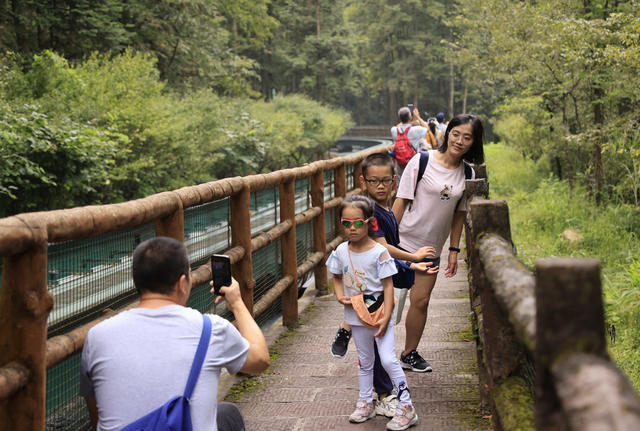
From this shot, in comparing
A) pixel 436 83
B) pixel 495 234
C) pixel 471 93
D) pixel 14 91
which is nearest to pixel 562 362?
pixel 495 234

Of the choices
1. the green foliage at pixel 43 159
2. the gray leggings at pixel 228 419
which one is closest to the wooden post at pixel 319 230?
the green foliage at pixel 43 159

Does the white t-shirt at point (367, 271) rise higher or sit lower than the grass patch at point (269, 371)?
higher

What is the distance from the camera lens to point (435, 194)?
4.64m

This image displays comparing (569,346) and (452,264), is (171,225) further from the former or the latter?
(569,346)

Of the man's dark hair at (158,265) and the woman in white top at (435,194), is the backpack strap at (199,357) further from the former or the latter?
the woman in white top at (435,194)

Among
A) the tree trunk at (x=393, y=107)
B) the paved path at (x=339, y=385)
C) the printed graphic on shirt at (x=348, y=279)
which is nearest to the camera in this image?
the printed graphic on shirt at (x=348, y=279)

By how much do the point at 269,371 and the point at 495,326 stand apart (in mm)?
2832

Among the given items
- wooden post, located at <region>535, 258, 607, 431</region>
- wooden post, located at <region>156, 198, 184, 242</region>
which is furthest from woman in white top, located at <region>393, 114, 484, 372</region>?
wooden post, located at <region>535, 258, 607, 431</region>

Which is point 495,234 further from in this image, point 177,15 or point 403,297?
point 177,15

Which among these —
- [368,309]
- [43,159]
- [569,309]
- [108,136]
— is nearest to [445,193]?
[368,309]

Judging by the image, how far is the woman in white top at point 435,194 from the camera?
4.59 metres

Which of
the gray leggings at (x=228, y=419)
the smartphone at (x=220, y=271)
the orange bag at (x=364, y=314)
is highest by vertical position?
the smartphone at (x=220, y=271)

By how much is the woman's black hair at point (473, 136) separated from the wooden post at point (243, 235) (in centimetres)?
150

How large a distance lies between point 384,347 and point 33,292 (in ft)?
7.11
